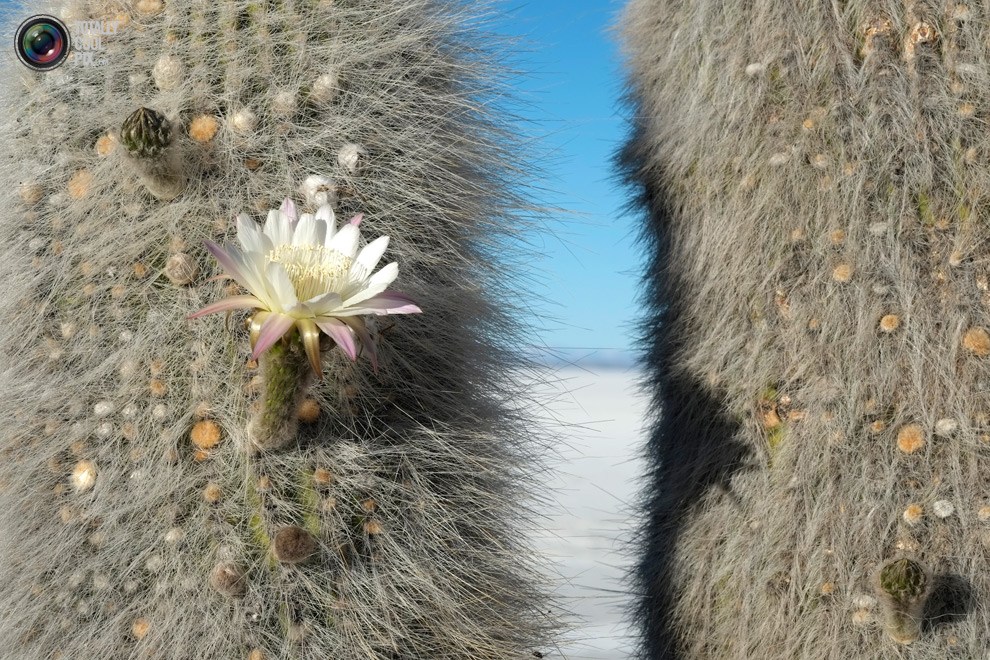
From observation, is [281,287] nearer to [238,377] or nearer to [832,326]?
[238,377]

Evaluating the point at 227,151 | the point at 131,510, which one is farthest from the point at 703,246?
the point at 131,510

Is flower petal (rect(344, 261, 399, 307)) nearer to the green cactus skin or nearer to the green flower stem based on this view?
the green flower stem

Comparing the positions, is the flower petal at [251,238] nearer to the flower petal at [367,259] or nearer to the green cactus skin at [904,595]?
the flower petal at [367,259]

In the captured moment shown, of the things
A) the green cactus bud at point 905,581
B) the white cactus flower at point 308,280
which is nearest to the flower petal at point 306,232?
the white cactus flower at point 308,280

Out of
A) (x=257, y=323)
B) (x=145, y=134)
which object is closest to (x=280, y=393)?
(x=257, y=323)

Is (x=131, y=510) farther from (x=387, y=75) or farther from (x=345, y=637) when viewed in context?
(x=387, y=75)

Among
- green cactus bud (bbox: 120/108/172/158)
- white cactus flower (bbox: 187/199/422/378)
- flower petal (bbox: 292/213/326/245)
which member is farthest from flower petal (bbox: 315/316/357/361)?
green cactus bud (bbox: 120/108/172/158)
